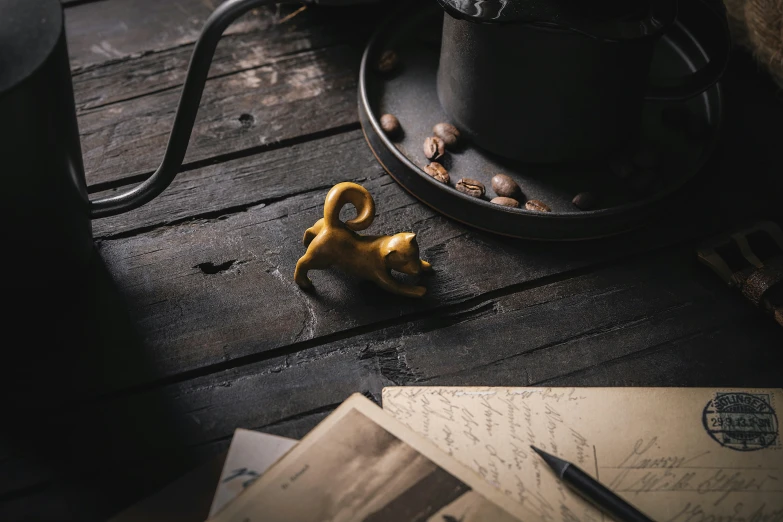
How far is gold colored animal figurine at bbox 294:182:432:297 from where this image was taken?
0.78 meters

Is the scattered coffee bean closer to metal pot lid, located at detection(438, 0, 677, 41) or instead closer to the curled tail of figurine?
metal pot lid, located at detection(438, 0, 677, 41)

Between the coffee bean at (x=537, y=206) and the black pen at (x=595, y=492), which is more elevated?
the coffee bean at (x=537, y=206)

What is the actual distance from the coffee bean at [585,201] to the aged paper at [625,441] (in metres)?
0.23

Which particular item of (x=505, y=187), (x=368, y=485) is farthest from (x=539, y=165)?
(x=368, y=485)

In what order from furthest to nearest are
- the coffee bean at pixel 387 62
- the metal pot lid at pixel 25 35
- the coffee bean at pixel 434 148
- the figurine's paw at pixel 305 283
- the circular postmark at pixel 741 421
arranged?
the coffee bean at pixel 387 62
the coffee bean at pixel 434 148
the figurine's paw at pixel 305 283
the circular postmark at pixel 741 421
the metal pot lid at pixel 25 35

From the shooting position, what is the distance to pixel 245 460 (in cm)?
69

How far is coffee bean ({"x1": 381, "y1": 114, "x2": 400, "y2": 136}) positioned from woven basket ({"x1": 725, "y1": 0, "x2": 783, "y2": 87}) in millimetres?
497

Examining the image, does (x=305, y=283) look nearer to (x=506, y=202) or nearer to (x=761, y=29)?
(x=506, y=202)

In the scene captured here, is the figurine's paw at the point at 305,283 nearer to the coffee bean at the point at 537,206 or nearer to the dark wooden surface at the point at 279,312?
the dark wooden surface at the point at 279,312

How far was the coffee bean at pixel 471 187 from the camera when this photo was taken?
895 mm

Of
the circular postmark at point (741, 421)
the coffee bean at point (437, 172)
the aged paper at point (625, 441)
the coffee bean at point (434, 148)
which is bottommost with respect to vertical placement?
the aged paper at point (625, 441)

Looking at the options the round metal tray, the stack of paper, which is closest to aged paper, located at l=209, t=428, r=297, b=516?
the stack of paper

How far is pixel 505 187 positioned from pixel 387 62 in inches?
10.4

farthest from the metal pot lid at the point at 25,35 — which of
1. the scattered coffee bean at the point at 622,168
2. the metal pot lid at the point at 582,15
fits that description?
the scattered coffee bean at the point at 622,168
